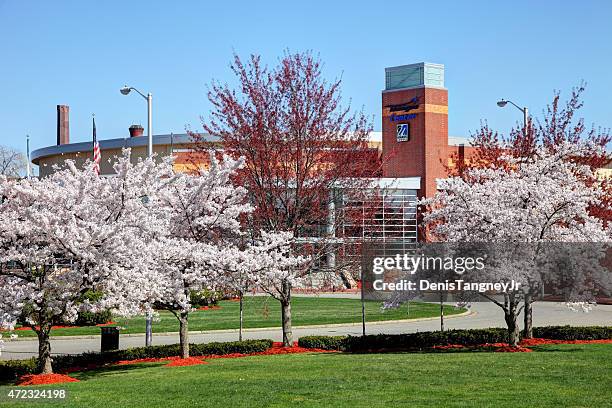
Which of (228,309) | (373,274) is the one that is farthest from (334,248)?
(228,309)

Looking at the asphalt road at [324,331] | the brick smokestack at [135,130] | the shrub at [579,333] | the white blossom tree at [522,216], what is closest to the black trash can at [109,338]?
the asphalt road at [324,331]

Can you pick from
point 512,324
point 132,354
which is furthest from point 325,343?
point 132,354

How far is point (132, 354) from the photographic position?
2347 centimetres

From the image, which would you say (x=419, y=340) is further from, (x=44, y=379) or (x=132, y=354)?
(x=44, y=379)

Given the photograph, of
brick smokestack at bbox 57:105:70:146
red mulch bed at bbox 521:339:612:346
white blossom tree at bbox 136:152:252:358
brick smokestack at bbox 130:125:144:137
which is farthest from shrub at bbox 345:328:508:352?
brick smokestack at bbox 57:105:70:146

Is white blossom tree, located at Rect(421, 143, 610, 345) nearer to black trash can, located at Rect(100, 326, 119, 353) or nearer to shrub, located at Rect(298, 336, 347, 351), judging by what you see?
shrub, located at Rect(298, 336, 347, 351)

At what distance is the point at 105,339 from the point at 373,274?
9.77 meters

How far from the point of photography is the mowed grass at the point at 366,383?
13.9 m

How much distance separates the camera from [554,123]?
30.5 metres

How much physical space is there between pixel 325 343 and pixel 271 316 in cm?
1532

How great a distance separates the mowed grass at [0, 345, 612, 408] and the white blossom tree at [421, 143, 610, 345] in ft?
8.86

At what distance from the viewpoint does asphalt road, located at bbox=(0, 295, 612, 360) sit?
29.1 meters

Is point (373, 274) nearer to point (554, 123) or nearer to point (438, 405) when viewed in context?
point (554, 123)

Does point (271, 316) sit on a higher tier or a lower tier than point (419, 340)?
lower
